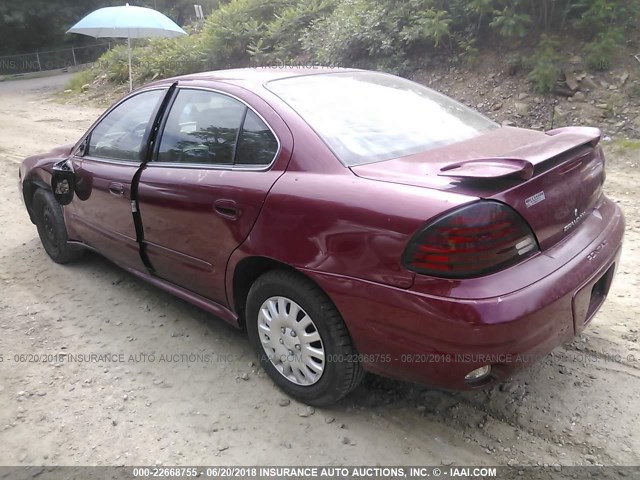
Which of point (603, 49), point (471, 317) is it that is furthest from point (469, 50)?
point (471, 317)

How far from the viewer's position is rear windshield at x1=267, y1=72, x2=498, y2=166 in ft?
8.59

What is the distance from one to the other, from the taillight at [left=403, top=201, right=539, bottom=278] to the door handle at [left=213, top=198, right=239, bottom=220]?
1011 mm

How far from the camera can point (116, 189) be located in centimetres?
353

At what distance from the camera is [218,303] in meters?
3.11

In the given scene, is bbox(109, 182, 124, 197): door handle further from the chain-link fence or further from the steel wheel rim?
the chain-link fence

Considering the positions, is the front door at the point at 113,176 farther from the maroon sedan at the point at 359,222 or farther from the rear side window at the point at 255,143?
the rear side window at the point at 255,143

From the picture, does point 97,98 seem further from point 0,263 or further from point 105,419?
point 105,419

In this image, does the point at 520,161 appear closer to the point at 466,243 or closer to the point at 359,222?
the point at 466,243

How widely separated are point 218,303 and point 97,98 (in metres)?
14.9

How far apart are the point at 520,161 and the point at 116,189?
8.33ft

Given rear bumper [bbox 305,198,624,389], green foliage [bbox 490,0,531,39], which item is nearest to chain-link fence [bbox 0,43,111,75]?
green foliage [bbox 490,0,531,39]

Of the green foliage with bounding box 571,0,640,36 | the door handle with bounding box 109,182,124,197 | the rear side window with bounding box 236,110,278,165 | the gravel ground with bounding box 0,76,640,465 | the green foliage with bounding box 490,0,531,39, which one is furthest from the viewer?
the green foliage with bounding box 490,0,531,39

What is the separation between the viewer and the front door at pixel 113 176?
3.50 m

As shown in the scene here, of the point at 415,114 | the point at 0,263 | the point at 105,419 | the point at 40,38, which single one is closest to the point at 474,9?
Result: the point at 415,114
